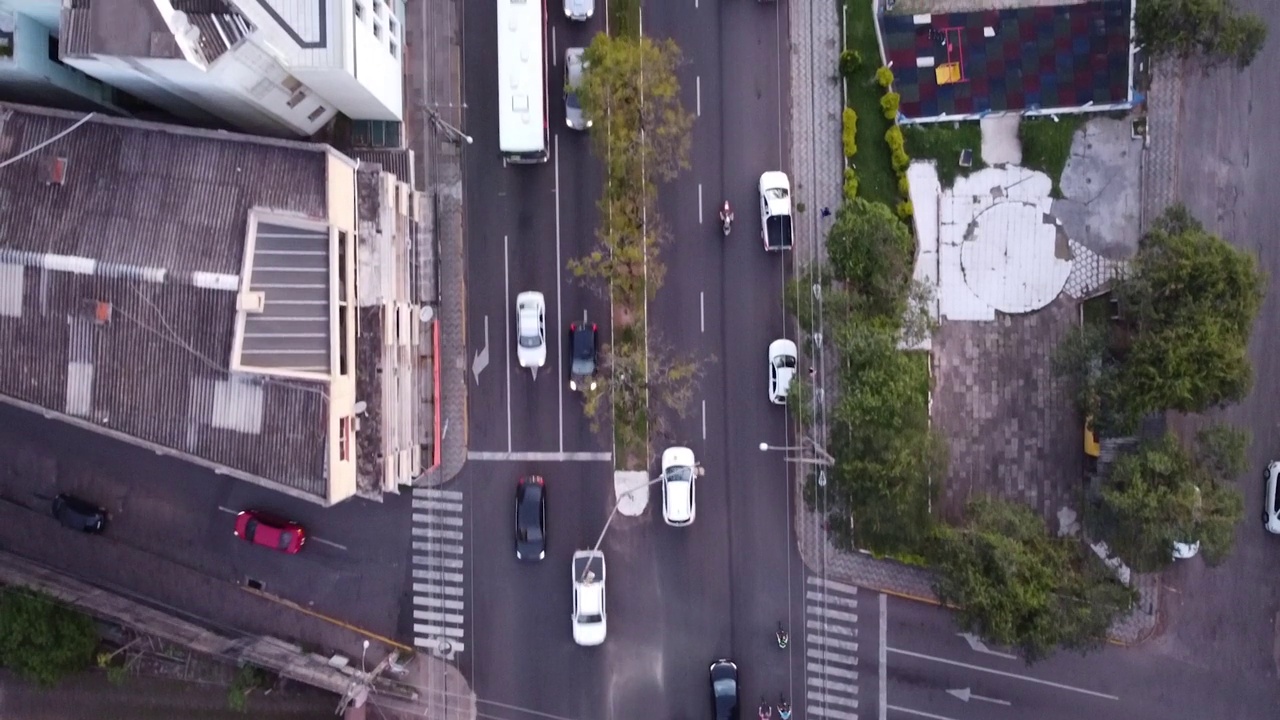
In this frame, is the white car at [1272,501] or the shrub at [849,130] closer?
the white car at [1272,501]

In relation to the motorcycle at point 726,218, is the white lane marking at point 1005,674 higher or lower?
lower

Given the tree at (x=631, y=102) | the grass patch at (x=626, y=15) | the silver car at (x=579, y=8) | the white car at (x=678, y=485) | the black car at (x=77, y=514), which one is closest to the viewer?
the tree at (x=631, y=102)

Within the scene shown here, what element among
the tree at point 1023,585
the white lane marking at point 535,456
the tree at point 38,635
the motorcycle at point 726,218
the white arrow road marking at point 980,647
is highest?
the motorcycle at point 726,218

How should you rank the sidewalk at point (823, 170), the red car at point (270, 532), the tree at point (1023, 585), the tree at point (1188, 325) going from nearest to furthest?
the tree at point (1188, 325) → the tree at point (1023, 585) → the red car at point (270, 532) → the sidewalk at point (823, 170)

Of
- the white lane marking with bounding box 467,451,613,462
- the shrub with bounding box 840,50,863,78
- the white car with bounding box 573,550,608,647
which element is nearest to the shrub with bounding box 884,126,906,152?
the shrub with bounding box 840,50,863,78

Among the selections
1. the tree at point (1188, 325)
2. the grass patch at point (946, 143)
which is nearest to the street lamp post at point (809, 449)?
the tree at point (1188, 325)

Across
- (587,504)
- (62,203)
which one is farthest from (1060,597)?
(62,203)

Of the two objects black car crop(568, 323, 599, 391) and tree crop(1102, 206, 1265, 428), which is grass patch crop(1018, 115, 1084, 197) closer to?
tree crop(1102, 206, 1265, 428)

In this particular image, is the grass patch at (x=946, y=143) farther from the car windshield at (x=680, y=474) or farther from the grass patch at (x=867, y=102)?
the car windshield at (x=680, y=474)
